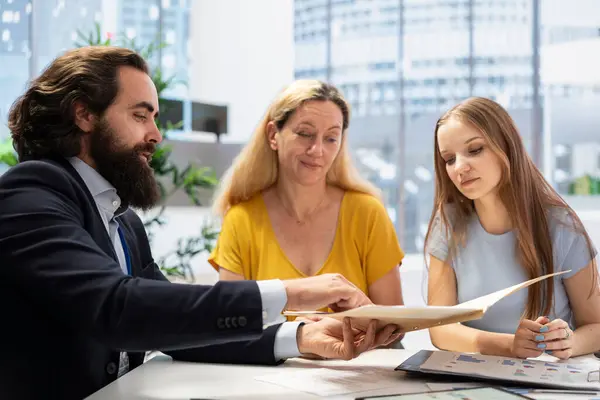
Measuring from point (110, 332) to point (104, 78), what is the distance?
0.72m

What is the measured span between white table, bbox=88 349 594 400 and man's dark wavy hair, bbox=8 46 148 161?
567mm

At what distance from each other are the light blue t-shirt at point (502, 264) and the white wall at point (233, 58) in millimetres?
3606

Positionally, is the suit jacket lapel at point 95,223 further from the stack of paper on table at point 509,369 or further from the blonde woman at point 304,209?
the blonde woman at point 304,209

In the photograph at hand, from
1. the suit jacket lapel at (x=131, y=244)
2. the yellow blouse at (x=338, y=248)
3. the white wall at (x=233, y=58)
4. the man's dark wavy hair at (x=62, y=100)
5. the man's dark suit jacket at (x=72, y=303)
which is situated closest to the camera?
the man's dark suit jacket at (x=72, y=303)

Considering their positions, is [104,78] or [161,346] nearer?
[161,346]

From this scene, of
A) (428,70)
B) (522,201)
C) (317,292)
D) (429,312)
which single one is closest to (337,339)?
(317,292)

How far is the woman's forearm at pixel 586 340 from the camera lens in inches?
66.8

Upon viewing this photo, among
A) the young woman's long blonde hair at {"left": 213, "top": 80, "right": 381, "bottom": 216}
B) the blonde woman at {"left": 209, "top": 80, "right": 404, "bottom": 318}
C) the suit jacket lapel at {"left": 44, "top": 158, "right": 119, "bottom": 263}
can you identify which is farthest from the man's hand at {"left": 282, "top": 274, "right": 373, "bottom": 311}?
the young woman's long blonde hair at {"left": 213, "top": 80, "right": 381, "bottom": 216}

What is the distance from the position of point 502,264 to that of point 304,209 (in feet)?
2.50

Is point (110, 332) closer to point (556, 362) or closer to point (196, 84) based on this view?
point (556, 362)

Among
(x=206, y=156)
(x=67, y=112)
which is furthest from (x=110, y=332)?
(x=206, y=156)

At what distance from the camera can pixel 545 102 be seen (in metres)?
6.05

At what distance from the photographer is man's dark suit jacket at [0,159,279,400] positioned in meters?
1.24

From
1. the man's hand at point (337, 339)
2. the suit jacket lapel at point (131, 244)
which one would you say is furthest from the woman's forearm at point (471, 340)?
the suit jacket lapel at point (131, 244)
